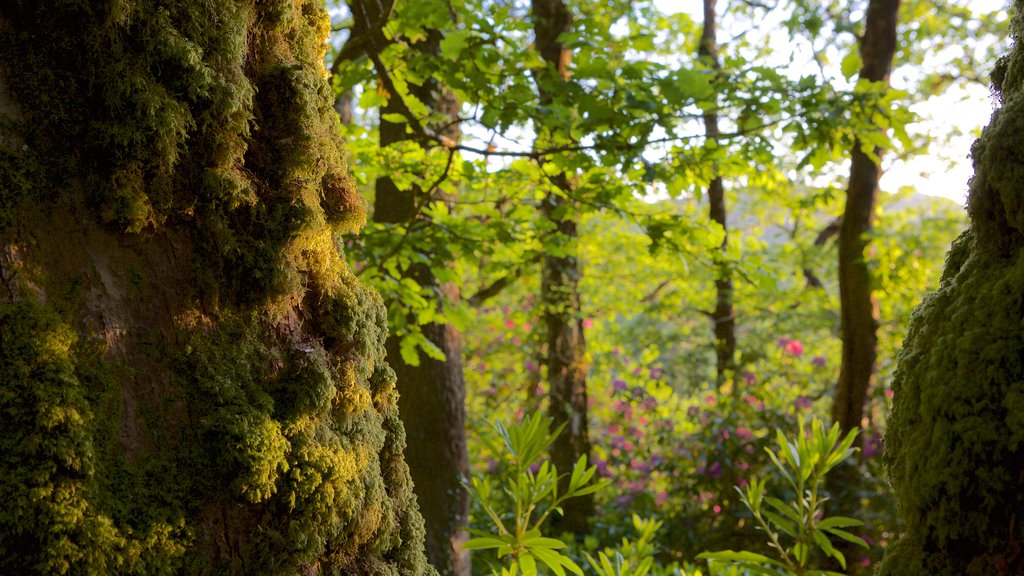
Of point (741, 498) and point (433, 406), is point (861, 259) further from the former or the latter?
point (741, 498)

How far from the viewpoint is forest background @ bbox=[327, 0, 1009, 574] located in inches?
126

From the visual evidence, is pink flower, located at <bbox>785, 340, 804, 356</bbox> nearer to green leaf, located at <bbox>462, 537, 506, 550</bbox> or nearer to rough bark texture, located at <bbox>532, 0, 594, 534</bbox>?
rough bark texture, located at <bbox>532, 0, 594, 534</bbox>

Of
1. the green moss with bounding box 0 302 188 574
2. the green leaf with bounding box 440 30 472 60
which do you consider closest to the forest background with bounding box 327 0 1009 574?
the green leaf with bounding box 440 30 472 60

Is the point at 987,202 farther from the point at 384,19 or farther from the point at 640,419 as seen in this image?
the point at 640,419

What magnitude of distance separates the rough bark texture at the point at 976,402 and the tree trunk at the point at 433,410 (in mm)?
4456

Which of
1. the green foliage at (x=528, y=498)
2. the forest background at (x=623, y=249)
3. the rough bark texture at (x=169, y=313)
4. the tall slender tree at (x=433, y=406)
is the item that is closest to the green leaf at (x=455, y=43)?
the forest background at (x=623, y=249)

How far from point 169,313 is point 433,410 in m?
4.53

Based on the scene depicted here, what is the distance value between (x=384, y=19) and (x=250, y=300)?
2.51 metres

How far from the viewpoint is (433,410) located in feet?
18.0

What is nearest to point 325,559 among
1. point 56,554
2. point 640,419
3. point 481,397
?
point 56,554

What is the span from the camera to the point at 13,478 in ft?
2.78

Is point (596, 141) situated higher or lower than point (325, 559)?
higher

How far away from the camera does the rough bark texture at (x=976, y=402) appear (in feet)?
2.73

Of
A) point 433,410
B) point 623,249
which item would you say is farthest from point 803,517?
point 623,249
